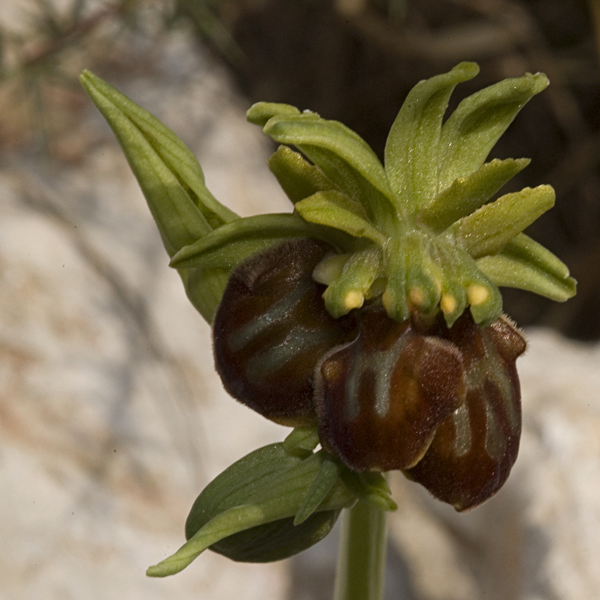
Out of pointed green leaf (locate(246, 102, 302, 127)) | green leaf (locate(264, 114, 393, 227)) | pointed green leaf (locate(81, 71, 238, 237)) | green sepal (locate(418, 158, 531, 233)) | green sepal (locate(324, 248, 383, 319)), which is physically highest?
pointed green leaf (locate(81, 71, 238, 237))

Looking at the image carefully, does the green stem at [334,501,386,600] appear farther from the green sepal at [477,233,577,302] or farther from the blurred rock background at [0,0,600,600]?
the blurred rock background at [0,0,600,600]

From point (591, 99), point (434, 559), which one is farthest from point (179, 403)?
point (591, 99)

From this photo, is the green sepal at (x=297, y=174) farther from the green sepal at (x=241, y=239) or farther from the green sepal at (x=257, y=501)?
the green sepal at (x=257, y=501)

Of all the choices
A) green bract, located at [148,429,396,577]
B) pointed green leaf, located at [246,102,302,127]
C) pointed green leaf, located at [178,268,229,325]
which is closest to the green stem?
green bract, located at [148,429,396,577]

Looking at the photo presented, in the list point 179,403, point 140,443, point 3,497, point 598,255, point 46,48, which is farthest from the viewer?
point 598,255

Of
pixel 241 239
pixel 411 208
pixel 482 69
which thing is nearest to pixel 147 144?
pixel 241 239

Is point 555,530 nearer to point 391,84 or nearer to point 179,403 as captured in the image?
point 179,403
